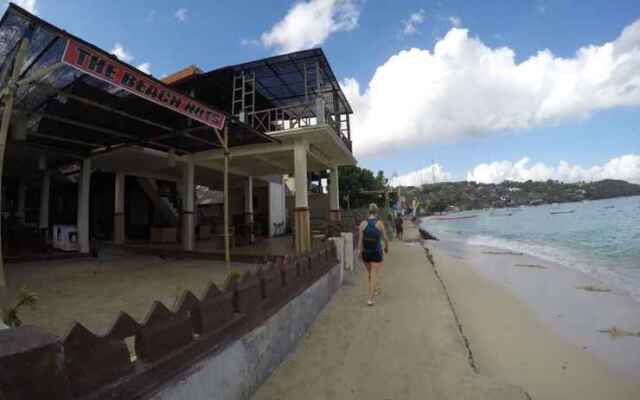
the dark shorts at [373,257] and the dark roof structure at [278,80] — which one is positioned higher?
the dark roof structure at [278,80]

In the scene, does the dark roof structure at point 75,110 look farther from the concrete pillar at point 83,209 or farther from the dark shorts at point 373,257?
the dark shorts at point 373,257

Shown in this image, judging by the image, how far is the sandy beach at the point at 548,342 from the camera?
10.3 feet

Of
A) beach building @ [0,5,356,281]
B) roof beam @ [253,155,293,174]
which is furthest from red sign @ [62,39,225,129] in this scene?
roof beam @ [253,155,293,174]

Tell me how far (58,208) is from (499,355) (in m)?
18.7

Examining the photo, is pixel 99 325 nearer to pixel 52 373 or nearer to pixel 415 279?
pixel 52 373

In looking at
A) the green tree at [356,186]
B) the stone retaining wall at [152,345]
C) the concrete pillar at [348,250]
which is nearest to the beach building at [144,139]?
the concrete pillar at [348,250]

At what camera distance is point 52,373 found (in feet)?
3.86

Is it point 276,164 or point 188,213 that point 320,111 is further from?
point 188,213

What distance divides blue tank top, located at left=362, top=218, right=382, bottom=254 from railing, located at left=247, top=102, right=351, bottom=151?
3.75 m

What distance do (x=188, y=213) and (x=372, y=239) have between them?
6.60m

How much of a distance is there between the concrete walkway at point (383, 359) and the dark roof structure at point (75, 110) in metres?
4.10

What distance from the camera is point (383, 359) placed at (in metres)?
3.28

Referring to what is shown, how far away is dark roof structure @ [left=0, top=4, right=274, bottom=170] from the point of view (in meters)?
3.52

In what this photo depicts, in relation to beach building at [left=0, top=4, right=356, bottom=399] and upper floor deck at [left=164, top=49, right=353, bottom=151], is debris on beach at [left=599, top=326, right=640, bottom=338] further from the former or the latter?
upper floor deck at [left=164, top=49, right=353, bottom=151]
